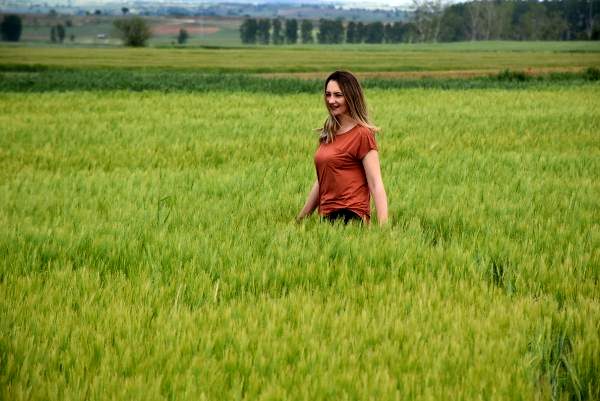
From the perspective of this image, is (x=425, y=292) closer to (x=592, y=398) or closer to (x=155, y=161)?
(x=592, y=398)

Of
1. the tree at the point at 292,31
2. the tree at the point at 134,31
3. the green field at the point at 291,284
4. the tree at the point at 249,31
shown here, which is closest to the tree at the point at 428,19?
the tree at the point at 292,31

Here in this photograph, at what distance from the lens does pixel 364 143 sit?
17.8 ft

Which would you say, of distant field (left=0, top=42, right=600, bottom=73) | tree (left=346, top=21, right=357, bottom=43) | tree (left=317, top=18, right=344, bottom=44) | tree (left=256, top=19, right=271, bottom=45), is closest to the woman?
distant field (left=0, top=42, right=600, bottom=73)

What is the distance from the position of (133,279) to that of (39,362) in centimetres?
124

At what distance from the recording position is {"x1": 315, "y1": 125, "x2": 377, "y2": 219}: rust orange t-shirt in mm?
5473

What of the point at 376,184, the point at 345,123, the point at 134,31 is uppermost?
the point at 134,31

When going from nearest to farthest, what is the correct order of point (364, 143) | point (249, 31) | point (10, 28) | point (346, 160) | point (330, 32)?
1. point (364, 143)
2. point (346, 160)
3. point (10, 28)
4. point (330, 32)
5. point (249, 31)

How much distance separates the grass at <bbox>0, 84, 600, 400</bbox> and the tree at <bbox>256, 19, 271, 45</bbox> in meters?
179

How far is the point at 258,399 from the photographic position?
258 centimetres

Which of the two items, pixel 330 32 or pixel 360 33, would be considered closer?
pixel 330 32

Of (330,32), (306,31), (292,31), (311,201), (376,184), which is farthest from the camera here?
(306,31)

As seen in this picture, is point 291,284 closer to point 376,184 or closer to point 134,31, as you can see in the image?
point 376,184

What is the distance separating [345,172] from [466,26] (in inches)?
7168

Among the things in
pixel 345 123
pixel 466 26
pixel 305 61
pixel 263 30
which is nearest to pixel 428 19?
pixel 466 26
